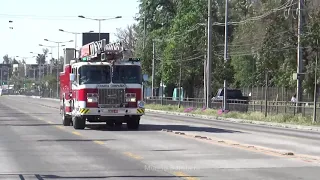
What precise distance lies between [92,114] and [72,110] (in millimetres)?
2527

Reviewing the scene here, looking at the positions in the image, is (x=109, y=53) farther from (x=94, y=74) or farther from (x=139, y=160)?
(x=139, y=160)

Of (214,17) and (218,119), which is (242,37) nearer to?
(214,17)

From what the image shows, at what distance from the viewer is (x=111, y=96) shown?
29203 millimetres

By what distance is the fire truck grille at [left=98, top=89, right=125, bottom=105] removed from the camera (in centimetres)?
2916

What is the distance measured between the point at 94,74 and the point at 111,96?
1.17 m

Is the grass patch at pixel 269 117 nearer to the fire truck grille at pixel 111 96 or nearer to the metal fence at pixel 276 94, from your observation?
the fire truck grille at pixel 111 96

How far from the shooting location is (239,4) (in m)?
90.9

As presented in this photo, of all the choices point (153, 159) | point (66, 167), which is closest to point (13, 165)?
point (66, 167)

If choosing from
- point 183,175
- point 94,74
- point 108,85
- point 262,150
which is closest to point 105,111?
point 108,85

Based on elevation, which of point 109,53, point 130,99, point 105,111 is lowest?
point 105,111

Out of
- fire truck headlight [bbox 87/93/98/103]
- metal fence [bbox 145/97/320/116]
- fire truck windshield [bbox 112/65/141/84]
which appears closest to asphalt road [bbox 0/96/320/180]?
fire truck headlight [bbox 87/93/98/103]

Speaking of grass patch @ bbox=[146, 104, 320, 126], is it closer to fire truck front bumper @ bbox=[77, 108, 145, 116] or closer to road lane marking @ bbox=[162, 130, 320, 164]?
fire truck front bumper @ bbox=[77, 108, 145, 116]

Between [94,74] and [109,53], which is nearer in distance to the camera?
[94,74]

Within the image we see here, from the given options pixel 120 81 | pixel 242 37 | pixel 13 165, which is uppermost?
pixel 242 37
